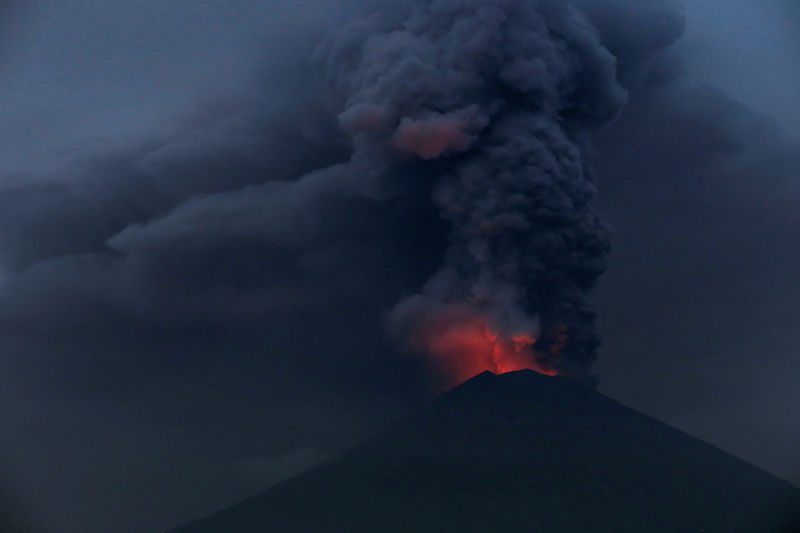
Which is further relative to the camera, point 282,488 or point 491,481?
point 282,488

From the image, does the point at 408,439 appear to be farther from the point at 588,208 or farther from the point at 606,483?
the point at 588,208

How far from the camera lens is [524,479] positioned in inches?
1224

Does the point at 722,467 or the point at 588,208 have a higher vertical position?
the point at 588,208

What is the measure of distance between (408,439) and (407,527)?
6.29 meters

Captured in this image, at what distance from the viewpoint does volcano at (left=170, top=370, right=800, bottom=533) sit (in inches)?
1143

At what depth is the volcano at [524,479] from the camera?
29031mm

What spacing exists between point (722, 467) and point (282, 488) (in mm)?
17959

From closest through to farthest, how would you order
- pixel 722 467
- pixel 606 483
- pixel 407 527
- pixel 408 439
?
pixel 407 527, pixel 606 483, pixel 722 467, pixel 408 439

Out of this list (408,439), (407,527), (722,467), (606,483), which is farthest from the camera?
(408,439)

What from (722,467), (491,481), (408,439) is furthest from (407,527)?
(722,467)

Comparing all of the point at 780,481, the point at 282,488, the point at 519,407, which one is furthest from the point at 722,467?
the point at 282,488

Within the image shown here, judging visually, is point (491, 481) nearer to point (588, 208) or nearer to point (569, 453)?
point (569, 453)

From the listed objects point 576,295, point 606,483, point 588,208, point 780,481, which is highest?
point 588,208

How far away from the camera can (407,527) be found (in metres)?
28.8
